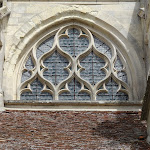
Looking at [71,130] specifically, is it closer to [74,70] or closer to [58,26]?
[74,70]

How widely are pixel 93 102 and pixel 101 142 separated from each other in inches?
89.1

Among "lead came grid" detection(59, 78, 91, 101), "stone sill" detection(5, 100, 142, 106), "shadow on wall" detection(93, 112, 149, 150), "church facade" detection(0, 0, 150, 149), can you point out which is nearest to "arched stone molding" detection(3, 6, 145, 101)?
"church facade" detection(0, 0, 150, 149)

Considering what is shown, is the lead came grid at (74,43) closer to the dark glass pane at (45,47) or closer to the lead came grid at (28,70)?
the dark glass pane at (45,47)

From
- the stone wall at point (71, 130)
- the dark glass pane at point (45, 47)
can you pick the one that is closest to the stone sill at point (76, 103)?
the stone wall at point (71, 130)


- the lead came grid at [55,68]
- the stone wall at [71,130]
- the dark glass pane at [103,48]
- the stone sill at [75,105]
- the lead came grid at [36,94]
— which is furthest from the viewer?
the dark glass pane at [103,48]

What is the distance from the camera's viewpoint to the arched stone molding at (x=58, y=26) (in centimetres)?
1414

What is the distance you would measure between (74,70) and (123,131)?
302 cm

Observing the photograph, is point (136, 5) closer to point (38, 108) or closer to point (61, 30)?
point (61, 30)

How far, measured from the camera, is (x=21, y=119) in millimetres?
12383

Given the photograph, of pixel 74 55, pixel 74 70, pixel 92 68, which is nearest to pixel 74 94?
pixel 74 70

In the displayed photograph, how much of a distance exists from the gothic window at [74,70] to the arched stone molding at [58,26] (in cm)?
17

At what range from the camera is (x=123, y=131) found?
11758 mm

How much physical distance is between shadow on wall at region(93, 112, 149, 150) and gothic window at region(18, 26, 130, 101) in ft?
5.07

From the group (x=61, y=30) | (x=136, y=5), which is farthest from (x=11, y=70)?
(x=136, y=5)
